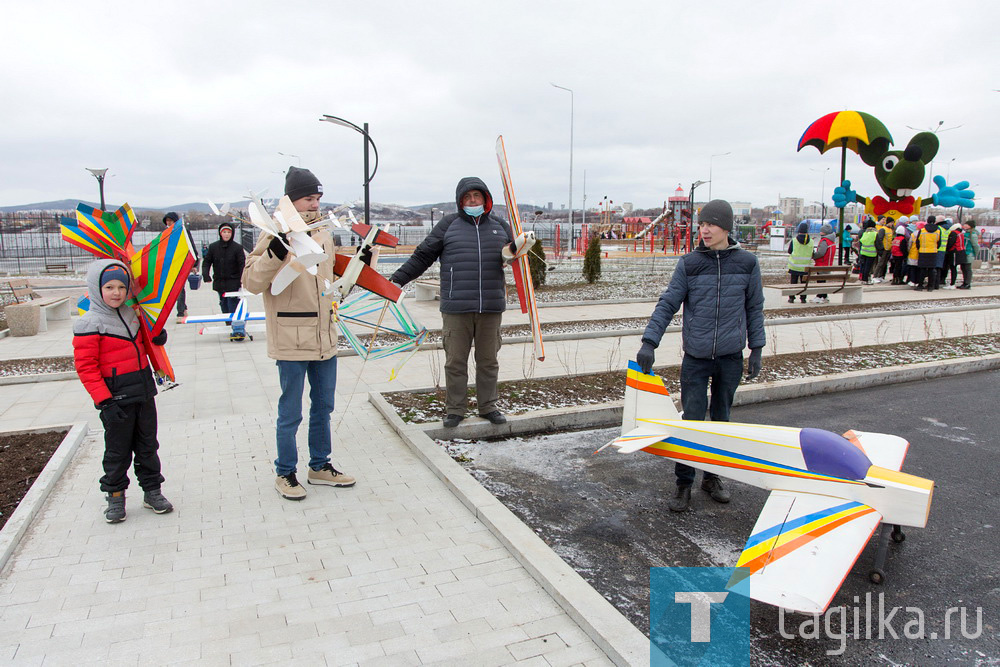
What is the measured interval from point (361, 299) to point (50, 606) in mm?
3793

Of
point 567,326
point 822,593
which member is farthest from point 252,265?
point 567,326

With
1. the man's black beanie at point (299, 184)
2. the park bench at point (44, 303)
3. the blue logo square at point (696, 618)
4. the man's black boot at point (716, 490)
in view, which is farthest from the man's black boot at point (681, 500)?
the park bench at point (44, 303)

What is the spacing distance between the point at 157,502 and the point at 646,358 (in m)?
3.23

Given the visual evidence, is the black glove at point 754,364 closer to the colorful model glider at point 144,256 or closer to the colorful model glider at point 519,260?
the colorful model glider at point 519,260

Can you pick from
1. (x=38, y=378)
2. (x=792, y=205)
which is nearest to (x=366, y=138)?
(x=38, y=378)

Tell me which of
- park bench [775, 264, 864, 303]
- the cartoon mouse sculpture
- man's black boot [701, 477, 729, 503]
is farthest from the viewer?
the cartoon mouse sculpture

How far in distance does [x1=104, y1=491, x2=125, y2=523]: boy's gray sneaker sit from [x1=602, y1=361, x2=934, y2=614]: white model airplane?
10.1ft

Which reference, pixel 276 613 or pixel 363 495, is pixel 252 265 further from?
pixel 276 613

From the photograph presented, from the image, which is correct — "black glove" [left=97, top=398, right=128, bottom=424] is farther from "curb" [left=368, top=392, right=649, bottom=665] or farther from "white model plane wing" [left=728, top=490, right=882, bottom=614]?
"white model plane wing" [left=728, top=490, right=882, bottom=614]

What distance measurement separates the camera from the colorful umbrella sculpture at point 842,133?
1814 cm

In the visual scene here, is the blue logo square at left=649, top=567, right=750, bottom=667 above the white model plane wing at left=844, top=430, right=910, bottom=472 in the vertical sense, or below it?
below

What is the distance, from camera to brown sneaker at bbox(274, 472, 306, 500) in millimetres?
4211

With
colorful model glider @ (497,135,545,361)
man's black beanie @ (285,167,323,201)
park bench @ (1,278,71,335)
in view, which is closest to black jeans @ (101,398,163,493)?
man's black beanie @ (285,167,323,201)

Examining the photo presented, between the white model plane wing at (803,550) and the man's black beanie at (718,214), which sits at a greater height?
the man's black beanie at (718,214)
